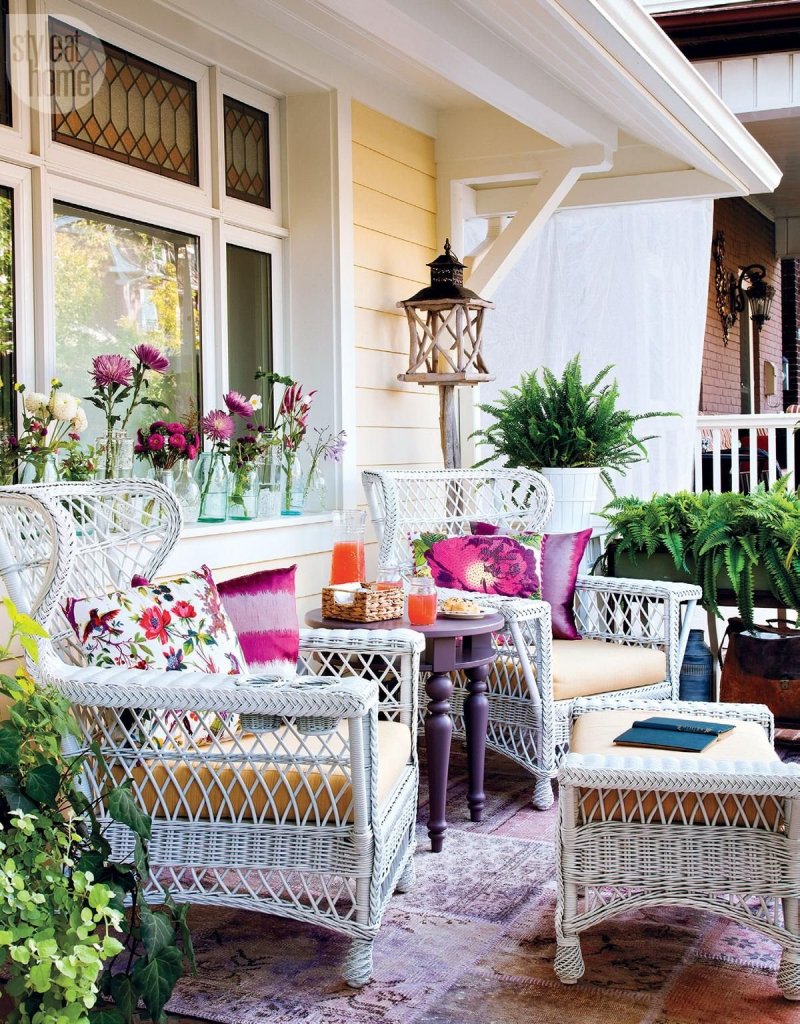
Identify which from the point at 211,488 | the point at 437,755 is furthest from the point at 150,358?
the point at 437,755

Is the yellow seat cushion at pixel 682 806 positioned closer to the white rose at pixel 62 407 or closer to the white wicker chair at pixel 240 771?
the white wicker chair at pixel 240 771

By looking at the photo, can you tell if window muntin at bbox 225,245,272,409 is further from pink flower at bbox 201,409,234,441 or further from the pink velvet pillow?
the pink velvet pillow

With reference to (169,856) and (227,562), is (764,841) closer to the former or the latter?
(169,856)

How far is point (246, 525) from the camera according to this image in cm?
379

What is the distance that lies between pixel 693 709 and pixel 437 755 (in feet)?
2.26

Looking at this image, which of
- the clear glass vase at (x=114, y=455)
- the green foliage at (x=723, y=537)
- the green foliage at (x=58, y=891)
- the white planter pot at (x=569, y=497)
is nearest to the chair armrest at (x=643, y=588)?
the green foliage at (x=723, y=537)

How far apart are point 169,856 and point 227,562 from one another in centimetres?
145

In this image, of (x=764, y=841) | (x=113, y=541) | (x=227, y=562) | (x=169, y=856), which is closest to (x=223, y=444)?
(x=227, y=562)

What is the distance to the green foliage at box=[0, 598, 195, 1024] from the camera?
1.74 m

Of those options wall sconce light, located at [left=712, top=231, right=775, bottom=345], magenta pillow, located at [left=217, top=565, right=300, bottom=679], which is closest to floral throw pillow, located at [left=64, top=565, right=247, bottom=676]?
magenta pillow, located at [left=217, top=565, right=300, bottom=679]

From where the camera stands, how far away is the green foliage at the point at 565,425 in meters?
4.86

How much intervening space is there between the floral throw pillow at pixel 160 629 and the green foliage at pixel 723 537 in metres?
2.23

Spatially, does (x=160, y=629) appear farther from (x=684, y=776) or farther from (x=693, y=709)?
(x=693, y=709)

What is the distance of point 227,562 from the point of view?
3732 millimetres
